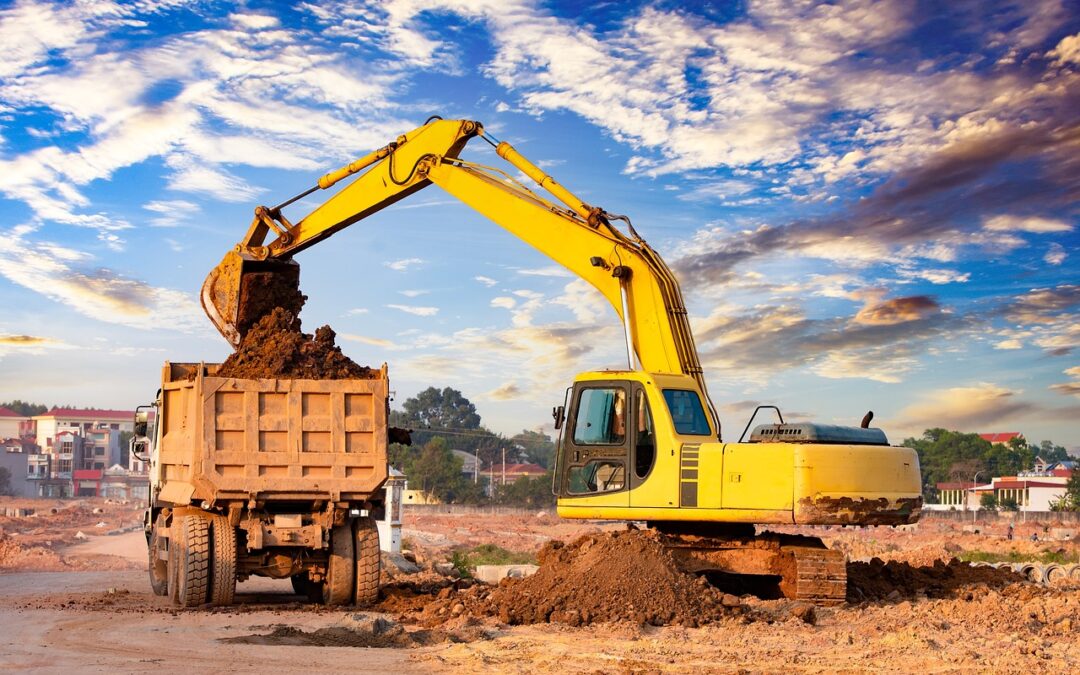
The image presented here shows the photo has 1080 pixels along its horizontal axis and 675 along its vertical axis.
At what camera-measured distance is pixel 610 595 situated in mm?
12602

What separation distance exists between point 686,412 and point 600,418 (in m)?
1.03

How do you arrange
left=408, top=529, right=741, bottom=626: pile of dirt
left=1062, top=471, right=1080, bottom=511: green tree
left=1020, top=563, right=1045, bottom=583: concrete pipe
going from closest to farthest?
left=408, top=529, right=741, bottom=626: pile of dirt < left=1020, top=563, right=1045, bottom=583: concrete pipe < left=1062, top=471, right=1080, bottom=511: green tree

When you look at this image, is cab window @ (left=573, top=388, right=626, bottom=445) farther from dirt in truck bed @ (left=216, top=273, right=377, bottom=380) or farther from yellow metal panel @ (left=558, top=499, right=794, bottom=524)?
dirt in truck bed @ (left=216, top=273, right=377, bottom=380)

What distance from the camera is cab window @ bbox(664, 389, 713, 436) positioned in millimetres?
13641

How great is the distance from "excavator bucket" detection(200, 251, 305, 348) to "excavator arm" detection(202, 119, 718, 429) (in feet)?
0.05

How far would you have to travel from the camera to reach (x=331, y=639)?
1141 cm

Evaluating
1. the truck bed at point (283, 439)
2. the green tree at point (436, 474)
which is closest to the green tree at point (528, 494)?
the green tree at point (436, 474)

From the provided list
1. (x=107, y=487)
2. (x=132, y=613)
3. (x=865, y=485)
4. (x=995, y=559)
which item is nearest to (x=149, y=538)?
(x=132, y=613)

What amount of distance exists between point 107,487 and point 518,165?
10390cm

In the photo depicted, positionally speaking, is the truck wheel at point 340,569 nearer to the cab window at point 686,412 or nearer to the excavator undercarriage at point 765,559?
the excavator undercarriage at point 765,559

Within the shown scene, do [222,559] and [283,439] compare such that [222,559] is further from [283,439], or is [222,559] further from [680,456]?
[680,456]

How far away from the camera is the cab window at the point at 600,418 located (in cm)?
1381

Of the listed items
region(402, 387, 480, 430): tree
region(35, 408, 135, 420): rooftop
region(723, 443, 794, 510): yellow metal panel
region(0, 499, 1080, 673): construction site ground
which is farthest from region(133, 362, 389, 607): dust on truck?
region(35, 408, 135, 420): rooftop

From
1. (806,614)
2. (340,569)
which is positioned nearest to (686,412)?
(806,614)
